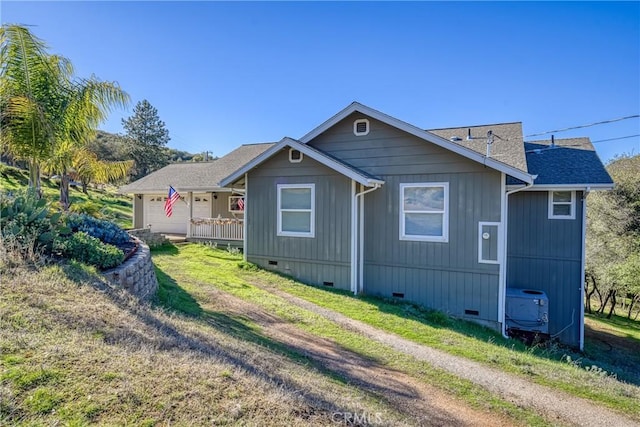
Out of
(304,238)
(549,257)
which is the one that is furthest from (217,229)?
(549,257)

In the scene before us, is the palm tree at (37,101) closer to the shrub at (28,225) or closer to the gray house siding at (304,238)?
the shrub at (28,225)

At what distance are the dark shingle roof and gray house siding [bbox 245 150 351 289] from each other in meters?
4.31

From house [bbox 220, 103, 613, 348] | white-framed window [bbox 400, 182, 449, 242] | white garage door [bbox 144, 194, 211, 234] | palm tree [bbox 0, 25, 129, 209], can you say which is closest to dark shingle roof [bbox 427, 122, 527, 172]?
house [bbox 220, 103, 613, 348]

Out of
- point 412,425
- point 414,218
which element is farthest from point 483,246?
point 412,425

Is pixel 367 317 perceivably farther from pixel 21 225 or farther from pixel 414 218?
pixel 21 225

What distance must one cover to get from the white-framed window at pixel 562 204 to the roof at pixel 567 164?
1.43ft

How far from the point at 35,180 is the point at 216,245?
323 inches

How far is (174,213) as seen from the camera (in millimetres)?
17734

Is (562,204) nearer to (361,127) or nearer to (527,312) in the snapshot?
(527,312)

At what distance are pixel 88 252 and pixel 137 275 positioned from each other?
89 cm

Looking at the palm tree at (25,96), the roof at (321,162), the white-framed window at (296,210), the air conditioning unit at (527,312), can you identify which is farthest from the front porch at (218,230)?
the air conditioning unit at (527,312)

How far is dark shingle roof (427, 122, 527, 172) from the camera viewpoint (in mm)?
9344

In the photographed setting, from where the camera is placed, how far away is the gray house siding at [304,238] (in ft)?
31.2

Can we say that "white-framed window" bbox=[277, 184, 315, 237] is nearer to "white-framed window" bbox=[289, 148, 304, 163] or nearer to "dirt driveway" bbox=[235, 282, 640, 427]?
"white-framed window" bbox=[289, 148, 304, 163]
